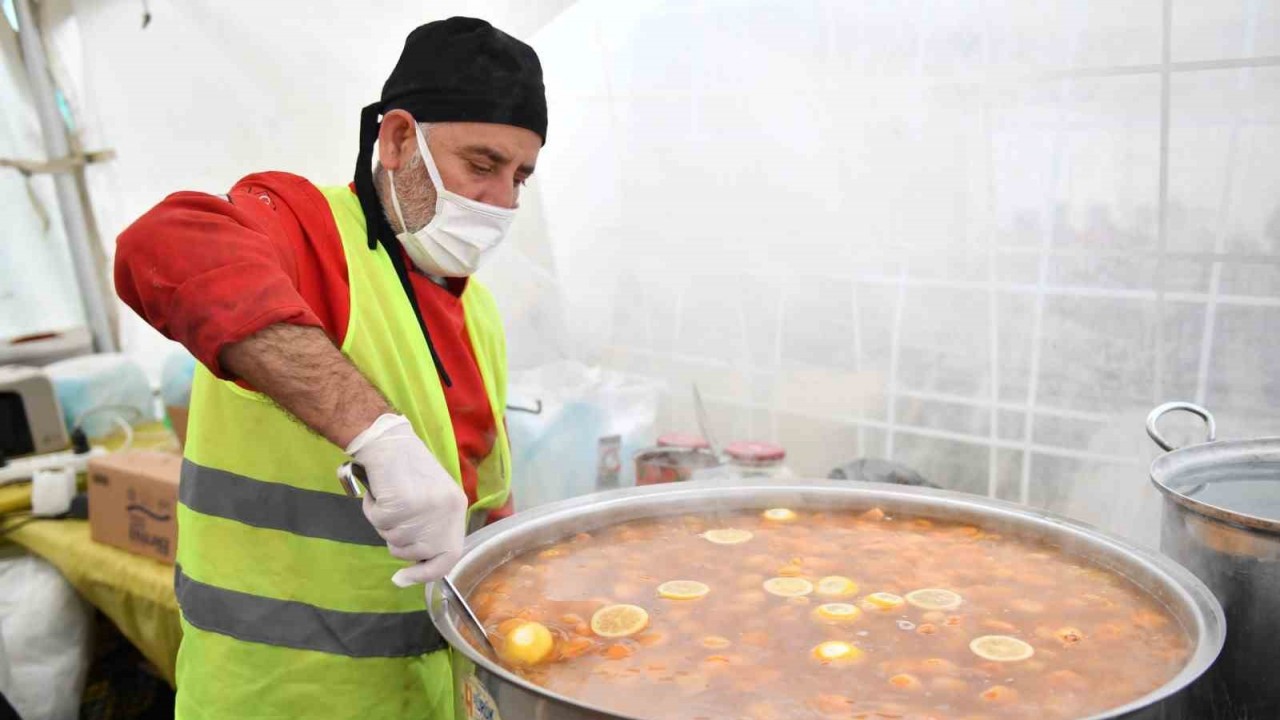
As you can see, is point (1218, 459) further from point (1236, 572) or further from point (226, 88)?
point (226, 88)

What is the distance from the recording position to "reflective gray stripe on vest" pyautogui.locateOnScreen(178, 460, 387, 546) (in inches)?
72.9

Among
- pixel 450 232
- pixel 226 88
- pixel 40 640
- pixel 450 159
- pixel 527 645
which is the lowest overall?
pixel 40 640

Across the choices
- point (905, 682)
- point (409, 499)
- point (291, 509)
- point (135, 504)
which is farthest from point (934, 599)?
point (135, 504)

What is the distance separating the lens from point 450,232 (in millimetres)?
2096

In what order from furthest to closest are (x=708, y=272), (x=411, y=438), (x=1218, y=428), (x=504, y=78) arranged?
(x=708, y=272)
(x=1218, y=428)
(x=504, y=78)
(x=411, y=438)

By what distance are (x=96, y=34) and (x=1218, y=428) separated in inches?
210

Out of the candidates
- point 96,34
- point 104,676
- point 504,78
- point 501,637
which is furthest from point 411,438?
point 96,34

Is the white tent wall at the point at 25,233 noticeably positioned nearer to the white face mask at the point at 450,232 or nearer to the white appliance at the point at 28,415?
the white appliance at the point at 28,415

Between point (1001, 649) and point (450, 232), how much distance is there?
1.40m

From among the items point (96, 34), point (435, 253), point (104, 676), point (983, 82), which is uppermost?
point (96, 34)

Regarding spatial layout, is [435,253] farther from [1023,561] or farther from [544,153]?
[544,153]

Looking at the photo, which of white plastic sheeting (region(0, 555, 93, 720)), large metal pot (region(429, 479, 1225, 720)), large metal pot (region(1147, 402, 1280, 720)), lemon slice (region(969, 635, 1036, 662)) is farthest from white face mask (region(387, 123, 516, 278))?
white plastic sheeting (region(0, 555, 93, 720))

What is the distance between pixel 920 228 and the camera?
2.97 m

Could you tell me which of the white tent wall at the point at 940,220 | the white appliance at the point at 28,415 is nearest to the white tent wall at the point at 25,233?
the white appliance at the point at 28,415
